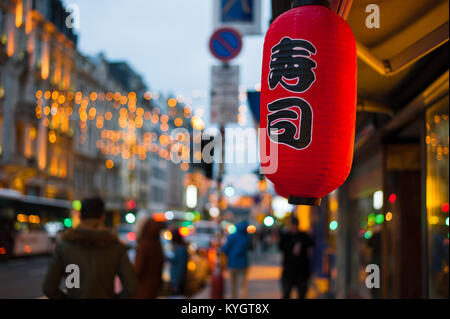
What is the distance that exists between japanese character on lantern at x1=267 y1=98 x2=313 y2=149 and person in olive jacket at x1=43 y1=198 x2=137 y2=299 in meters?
1.83

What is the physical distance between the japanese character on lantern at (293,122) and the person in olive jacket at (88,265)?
1.83 meters

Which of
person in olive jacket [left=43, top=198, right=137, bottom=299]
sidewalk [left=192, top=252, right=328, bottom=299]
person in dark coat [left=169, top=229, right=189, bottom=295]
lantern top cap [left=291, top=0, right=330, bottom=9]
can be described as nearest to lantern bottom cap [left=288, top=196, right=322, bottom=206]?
lantern top cap [left=291, top=0, right=330, bottom=9]

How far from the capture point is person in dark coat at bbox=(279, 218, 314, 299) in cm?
1074

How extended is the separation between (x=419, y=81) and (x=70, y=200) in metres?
45.2

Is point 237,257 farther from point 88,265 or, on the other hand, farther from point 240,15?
point 88,265

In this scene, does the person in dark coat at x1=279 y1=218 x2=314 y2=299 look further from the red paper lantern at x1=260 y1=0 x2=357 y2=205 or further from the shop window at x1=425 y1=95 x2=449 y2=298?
the red paper lantern at x1=260 y1=0 x2=357 y2=205

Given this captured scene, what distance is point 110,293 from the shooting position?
4.55 m

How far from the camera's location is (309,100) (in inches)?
131

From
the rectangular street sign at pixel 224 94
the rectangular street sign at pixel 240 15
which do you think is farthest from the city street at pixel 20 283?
the rectangular street sign at pixel 240 15

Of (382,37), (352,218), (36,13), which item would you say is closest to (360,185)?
(352,218)

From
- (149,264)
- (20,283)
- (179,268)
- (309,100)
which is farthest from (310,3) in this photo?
(20,283)

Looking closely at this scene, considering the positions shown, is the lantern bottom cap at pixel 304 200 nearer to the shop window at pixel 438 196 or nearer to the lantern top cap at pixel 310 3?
the lantern top cap at pixel 310 3
